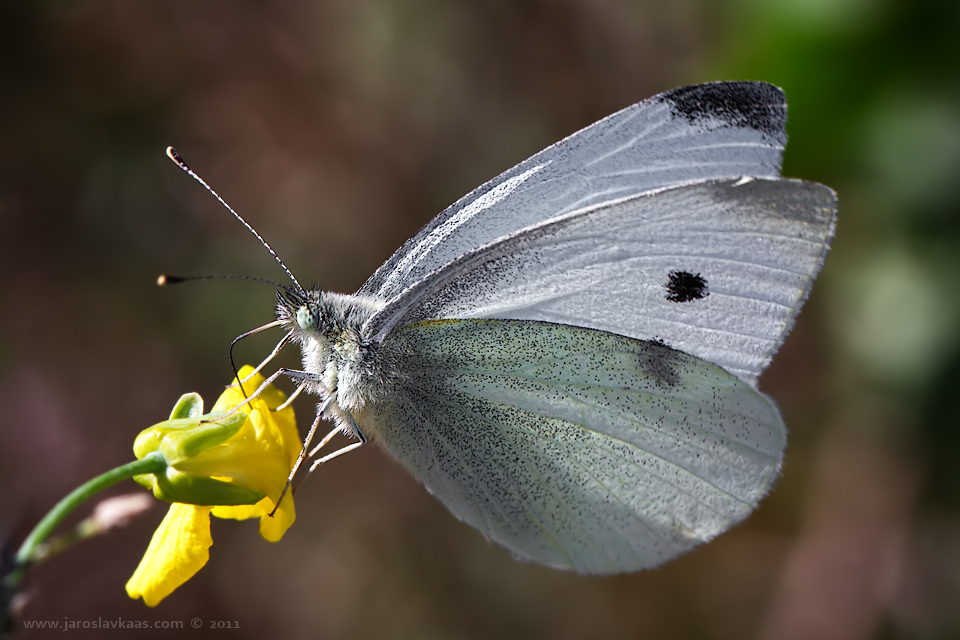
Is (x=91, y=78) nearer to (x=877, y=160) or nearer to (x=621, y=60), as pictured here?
(x=621, y=60)

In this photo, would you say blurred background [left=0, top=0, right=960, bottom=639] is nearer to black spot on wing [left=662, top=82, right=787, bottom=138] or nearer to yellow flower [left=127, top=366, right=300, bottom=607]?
black spot on wing [left=662, top=82, right=787, bottom=138]

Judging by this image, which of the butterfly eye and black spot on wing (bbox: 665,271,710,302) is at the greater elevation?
the butterfly eye

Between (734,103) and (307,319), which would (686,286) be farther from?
(307,319)

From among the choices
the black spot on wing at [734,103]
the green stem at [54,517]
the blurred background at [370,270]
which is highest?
the black spot on wing at [734,103]

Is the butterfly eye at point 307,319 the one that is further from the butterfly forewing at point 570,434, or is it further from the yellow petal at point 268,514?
the yellow petal at point 268,514

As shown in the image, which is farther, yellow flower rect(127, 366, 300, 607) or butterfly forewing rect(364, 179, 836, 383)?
butterfly forewing rect(364, 179, 836, 383)

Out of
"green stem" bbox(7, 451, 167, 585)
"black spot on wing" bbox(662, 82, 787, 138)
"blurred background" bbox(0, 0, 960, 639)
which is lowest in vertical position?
"blurred background" bbox(0, 0, 960, 639)

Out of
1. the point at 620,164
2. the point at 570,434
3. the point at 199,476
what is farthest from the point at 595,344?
the point at 199,476

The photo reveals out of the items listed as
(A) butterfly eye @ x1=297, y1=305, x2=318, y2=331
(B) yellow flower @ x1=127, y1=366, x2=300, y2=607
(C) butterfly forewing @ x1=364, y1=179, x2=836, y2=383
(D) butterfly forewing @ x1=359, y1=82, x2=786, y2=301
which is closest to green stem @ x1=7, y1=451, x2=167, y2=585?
(B) yellow flower @ x1=127, y1=366, x2=300, y2=607

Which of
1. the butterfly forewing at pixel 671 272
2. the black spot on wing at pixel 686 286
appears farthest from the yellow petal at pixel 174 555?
the black spot on wing at pixel 686 286
